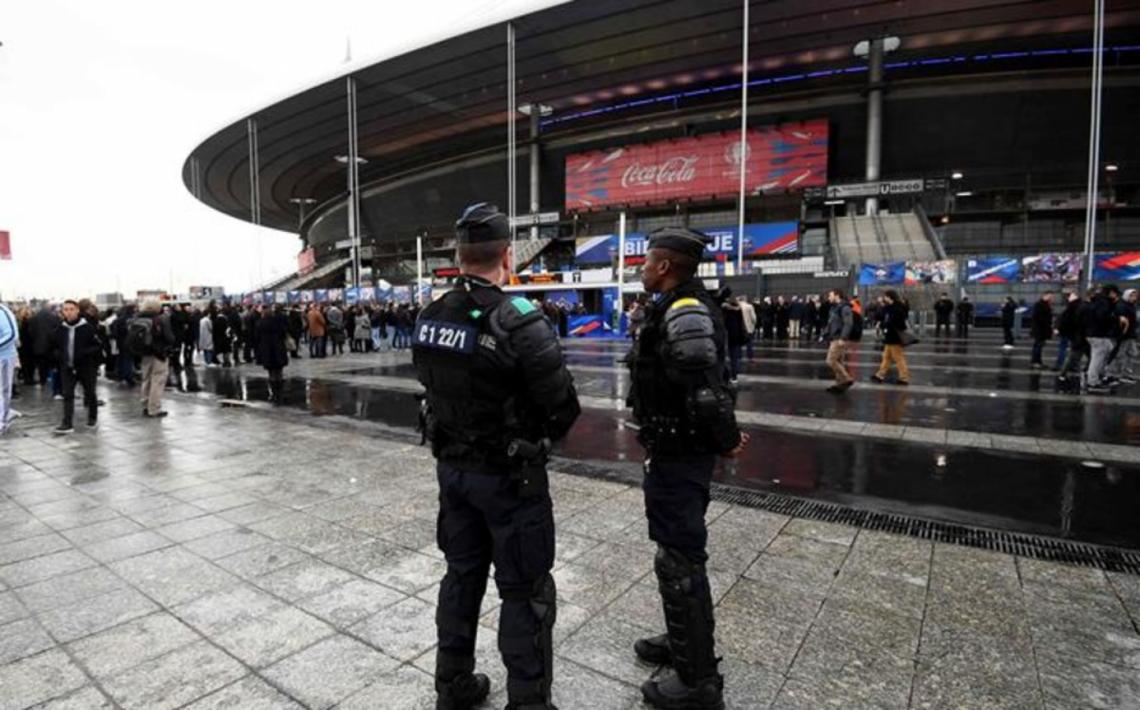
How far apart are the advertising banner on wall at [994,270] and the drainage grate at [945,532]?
69.8 feet

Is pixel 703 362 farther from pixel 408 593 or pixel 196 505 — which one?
→ pixel 196 505

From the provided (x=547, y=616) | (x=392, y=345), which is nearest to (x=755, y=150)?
(x=392, y=345)

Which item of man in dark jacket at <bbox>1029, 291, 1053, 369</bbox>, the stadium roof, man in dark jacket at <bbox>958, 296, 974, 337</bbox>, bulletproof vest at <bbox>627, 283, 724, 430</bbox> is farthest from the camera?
the stadium roof

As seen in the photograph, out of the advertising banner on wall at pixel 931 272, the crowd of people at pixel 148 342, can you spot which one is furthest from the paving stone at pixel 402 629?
the advertising banner on wall at pixel 931 272

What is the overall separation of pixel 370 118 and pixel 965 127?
3962 centimetres

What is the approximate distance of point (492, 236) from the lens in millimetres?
2260

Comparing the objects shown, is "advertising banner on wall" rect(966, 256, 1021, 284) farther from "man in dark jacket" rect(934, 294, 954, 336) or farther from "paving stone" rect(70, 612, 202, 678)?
"paving stone" rect(70, 612, 202, 678)

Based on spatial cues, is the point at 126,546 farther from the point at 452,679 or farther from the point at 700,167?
the point at 700,167

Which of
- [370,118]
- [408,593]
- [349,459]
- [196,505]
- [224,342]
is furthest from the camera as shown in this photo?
[370,118]

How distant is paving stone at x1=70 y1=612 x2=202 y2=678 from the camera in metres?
2.59

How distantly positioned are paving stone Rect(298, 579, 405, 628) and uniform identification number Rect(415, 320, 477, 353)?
1.67 metres

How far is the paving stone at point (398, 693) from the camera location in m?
2.30

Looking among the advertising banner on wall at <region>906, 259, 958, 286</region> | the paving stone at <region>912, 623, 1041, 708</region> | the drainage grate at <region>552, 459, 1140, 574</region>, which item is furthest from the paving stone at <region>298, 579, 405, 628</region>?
the advertising banner on wall at <region>906, 259, 958, 286</region>

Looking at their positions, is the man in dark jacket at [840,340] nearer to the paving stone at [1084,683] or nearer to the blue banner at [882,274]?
the paving stone at [1084,683]
